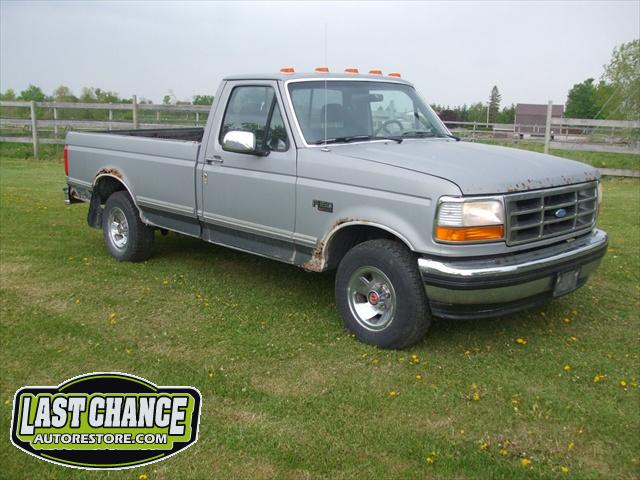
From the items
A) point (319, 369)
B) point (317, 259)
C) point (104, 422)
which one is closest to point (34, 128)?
point (317, 259)

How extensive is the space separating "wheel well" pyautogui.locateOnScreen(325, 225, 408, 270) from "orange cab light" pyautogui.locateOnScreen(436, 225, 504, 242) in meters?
0.68

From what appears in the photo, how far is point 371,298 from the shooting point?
4.85 m

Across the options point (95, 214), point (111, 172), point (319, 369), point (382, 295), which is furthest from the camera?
Answer: point (95, 214)

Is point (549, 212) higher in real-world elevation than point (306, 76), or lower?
lower

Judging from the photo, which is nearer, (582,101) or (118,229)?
(118,229)

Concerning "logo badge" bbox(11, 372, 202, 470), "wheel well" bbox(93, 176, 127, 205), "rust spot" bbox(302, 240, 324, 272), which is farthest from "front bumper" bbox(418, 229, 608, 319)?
"wheel well" bbox(93, 176, 127, 205)

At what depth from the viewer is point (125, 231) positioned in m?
7.21

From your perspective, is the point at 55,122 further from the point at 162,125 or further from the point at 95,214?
the point at 95,214

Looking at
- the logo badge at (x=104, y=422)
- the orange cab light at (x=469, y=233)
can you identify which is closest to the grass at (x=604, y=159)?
the orange cab light at (x=469, y=233)

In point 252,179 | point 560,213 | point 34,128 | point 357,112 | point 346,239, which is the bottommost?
point 346,239

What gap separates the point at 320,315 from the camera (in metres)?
5.55

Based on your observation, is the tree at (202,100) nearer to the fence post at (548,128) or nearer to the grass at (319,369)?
the fence post at (548,128)

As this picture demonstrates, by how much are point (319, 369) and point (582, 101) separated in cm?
2126

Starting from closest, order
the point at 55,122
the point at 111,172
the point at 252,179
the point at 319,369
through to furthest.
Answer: the point at 319,369 < the point at 252,179 < the point at 111,172 < the point at 55,122
